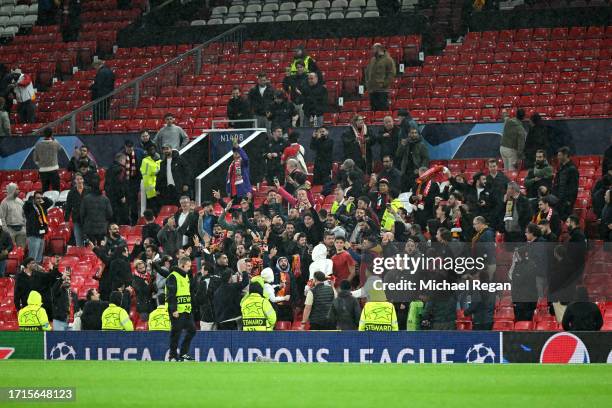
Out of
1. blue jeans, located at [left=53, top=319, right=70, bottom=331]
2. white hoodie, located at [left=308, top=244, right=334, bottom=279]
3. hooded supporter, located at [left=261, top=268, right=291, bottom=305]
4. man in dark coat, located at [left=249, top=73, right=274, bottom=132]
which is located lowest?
blue jeans, located at [left=53, top=319, right=70, bottom=331]

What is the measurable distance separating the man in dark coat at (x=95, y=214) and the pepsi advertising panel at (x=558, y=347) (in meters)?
8.85

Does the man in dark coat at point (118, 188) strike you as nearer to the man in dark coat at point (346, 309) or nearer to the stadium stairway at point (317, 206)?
the stadium stairway at point (317, 206)

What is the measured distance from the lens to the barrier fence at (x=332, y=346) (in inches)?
728

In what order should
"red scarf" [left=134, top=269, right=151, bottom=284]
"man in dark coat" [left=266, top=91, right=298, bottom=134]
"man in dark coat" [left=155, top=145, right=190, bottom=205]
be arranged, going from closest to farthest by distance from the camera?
1. "red scarf" [left=134, top=269, right=151, bottom=284]
2. "man in dark coat" [left=155, top=145, right=190, bottom=205]
3. "man in dark coat" [left=266, top=91, right=298, bottom=134]

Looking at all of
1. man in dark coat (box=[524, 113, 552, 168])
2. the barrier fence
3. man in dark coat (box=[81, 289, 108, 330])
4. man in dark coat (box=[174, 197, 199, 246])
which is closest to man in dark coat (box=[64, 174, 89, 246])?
man in dark coat (box=[174, 197, 199, 246])

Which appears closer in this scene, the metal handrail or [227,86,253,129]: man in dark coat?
[227,86,253,129]: man in dark coat

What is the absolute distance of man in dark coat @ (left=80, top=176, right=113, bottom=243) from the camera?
23.9m

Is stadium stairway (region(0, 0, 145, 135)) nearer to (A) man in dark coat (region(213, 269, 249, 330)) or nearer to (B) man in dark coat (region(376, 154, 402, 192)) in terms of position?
(B) man in dark coat (region(376, 154, 402, 192))

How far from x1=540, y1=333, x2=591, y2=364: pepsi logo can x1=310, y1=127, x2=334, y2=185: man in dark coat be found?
7.23 m

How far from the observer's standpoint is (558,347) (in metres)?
18.5

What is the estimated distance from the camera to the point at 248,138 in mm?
25984

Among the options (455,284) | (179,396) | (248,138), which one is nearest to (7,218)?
(248,138)

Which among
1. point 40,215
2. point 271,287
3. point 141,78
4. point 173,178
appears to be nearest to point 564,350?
point 271,287

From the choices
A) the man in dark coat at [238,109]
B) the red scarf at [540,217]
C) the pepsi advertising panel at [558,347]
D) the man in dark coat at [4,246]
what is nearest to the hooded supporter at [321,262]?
the pepsi advertising panel at [558,347]
